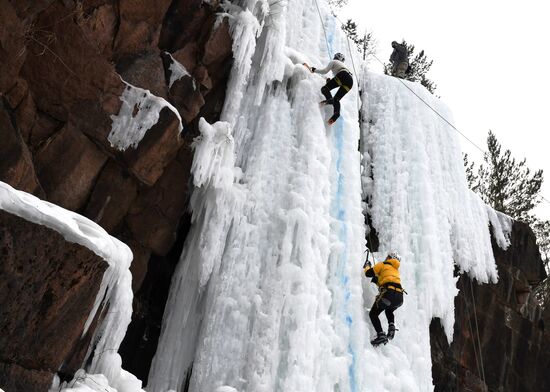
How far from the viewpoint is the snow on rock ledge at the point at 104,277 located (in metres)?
2.89

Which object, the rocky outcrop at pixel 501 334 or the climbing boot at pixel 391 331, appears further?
the rocky outcrop at pixel 501 334

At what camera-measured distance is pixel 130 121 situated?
5609 mm

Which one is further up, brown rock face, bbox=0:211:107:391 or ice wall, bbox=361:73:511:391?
ice wall, bbox=361:73:511:391

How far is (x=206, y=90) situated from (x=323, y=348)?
3.22 meters

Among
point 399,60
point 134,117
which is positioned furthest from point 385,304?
point 399,60

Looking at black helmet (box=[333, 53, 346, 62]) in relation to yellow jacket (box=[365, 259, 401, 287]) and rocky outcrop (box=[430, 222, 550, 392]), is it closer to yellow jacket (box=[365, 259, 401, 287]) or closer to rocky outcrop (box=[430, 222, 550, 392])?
yellow jacket (box=[365, 259, 401, 287])

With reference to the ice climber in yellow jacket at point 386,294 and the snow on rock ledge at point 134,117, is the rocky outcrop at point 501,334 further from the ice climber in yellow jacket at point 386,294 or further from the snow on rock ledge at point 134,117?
the snow on rock ledge at point 134,117

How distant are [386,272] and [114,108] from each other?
3557mm

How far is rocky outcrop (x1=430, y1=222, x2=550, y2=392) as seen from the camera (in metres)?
8.88

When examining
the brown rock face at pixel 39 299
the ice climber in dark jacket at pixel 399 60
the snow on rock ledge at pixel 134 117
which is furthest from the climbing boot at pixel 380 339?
the ice climber in dark jacket at pixel 399 60

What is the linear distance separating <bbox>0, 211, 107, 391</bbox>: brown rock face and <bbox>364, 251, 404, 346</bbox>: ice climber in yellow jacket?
410 centimetres

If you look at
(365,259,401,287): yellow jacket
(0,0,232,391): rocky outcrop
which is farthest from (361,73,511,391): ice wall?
(0,0,232,391): rocky outcrop

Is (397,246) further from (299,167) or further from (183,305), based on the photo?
(183,305)

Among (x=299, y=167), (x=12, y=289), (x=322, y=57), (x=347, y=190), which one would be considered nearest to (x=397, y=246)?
(x=347, y=190)
